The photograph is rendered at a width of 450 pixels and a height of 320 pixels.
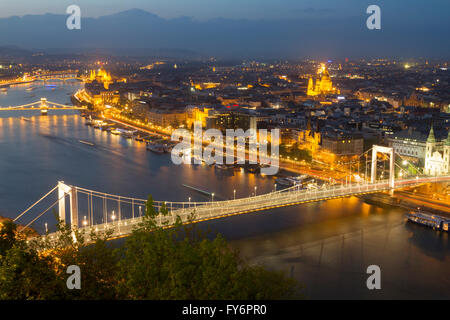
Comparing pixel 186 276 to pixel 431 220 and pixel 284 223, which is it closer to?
pixel 284 223

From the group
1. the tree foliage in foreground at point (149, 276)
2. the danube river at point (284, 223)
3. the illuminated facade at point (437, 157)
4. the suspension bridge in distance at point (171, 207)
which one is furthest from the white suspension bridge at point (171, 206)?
the tree foliage in foreground at point (149, 276)

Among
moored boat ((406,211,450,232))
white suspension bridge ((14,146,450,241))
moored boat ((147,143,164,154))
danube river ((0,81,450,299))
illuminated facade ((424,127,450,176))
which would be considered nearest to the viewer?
danube river ((0,81,450,299))

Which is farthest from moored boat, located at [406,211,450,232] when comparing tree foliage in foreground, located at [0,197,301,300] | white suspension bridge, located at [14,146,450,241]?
tree foliage in foreground, located at [0,197,301,300]

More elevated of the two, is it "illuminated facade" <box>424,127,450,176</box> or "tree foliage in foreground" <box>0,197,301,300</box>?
"tree foliage in foreground" <box>0,197,301,300</box>

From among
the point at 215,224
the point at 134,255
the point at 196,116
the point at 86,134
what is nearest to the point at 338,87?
the point at 196,116

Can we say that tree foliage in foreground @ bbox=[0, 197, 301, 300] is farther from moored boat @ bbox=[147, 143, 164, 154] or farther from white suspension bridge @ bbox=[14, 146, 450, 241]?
moored boat @ bbox=[147, 143, 164, 154]

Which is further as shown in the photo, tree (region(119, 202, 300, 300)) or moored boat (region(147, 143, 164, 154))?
moored boat (region(147, 143, 164, 154))
